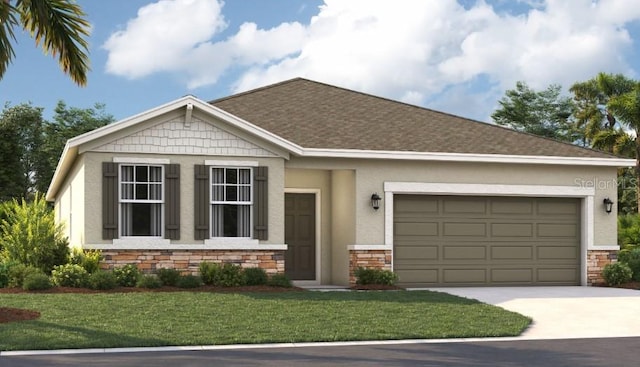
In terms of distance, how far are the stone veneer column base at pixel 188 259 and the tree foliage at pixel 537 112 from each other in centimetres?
3819

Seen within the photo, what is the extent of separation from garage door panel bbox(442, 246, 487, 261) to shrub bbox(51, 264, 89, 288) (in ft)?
27.8

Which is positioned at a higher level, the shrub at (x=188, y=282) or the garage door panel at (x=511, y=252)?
the garage door panel at (x=511, y=252)

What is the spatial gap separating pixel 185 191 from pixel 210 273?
6.21ft

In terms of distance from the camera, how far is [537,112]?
5553 cm

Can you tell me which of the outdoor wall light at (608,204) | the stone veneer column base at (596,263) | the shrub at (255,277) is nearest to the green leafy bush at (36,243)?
the shrub at (255,277)

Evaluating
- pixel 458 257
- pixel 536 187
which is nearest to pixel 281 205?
pixel 458 257

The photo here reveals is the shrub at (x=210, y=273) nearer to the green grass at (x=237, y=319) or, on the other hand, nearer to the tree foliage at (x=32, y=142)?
the green grass at (x=237, y=319)

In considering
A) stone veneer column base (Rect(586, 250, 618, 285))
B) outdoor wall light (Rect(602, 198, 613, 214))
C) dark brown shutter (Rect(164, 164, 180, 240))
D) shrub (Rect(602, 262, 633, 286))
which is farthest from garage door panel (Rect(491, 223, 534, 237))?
dark brown shutter (Rect(164, 164, 180, 240))

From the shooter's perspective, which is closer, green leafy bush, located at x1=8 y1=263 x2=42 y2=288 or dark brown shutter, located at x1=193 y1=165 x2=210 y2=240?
green leafy bush, located at x1=8 y1=263 x2=42 y2=288

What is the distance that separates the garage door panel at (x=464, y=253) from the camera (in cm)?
2097

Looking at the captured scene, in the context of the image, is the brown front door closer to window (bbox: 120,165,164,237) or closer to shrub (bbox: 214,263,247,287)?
shrub (bbox: 214,263,247,287)

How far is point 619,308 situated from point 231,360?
900 centimetres

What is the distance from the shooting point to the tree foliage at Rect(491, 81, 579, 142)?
5478 cm

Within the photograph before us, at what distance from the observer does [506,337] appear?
12.5 metres
